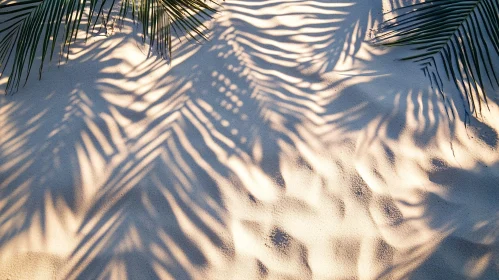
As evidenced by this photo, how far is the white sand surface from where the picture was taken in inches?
73.1

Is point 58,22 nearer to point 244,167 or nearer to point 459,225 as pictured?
point 244,167

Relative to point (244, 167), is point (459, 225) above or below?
below

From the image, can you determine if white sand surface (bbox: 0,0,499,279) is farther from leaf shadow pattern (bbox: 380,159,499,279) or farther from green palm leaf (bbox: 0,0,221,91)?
green palm leaf (bbox: 0,0,221,91)

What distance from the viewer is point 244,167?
2.03 meters

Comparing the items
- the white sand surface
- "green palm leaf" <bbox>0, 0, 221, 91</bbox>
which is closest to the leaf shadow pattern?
the white sand surface

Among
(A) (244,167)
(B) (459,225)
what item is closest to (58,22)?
(A) (244,167)

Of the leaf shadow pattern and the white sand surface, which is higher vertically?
the white sand surface

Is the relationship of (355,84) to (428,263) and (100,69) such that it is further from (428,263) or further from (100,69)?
(100,69)

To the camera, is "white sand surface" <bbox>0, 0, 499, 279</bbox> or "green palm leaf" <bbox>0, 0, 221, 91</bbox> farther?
"white sand surface" <bbox>0, 0, 499, 279</bbox>

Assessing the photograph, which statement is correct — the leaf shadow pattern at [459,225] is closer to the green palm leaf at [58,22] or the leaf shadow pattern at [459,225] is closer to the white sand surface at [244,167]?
the white sand surface at [244,167]

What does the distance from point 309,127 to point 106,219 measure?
1.04 m

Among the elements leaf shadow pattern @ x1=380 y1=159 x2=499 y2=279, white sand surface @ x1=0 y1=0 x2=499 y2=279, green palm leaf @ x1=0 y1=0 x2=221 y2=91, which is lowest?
leaf shadow pattern @ x1=380 y1=159 x2=499 y2=279

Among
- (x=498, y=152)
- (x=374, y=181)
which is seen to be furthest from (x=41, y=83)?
(x=498, y=152)

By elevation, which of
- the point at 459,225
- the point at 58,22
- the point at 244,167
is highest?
the point at 58,22
